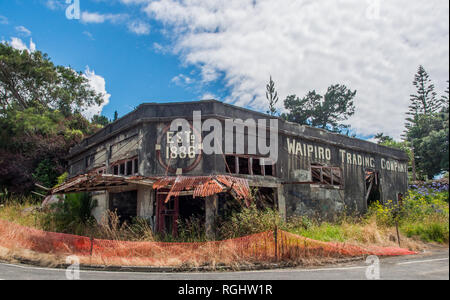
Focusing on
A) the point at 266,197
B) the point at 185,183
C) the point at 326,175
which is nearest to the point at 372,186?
the point at 326,175

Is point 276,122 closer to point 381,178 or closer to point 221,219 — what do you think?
point 221,219

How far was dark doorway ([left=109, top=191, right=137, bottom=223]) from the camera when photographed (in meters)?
15.7

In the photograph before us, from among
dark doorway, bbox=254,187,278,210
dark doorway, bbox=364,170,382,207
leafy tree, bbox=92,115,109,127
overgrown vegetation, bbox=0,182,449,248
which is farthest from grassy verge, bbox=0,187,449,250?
leafy tree, bbox=92,115,109,127

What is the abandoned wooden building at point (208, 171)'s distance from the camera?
1321 centimetres

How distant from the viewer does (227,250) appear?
9.88 metres

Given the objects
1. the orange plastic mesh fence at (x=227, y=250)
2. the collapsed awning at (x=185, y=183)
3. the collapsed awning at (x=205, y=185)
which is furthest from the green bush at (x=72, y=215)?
the collapsed awning at (x=205, y=185)

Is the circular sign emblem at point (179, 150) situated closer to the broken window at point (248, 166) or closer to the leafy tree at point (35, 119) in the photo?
the broken window at point (248, 166)

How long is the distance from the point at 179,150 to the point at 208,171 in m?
1.55

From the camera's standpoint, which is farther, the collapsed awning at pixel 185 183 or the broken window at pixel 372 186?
the broken window at pixel 372 186

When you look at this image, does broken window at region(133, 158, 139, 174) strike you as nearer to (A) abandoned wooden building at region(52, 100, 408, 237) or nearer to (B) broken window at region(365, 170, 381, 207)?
(A) abandoned wooden building at region(52, 100, 408, 237)

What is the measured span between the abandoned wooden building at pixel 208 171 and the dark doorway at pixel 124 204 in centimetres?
5

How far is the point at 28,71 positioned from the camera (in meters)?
28.6
